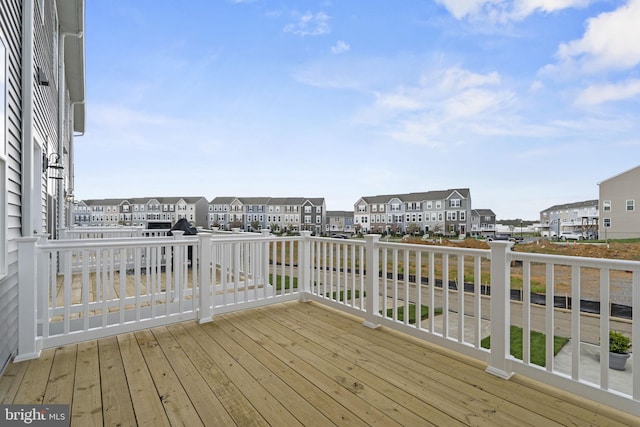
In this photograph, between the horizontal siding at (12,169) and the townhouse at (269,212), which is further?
the townhouse at (269,212)

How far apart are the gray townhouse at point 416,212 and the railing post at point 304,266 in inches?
1052

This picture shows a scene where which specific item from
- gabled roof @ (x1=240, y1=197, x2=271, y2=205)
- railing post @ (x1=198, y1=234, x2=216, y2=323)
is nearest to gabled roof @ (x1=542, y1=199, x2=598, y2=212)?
railing post @ (x1=198, y1=234, x2=216, y2=323)

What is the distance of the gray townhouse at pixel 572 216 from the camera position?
17444mm

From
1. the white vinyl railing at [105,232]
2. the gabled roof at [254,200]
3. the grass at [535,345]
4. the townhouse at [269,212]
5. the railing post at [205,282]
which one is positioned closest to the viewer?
the railing post at [205,282]

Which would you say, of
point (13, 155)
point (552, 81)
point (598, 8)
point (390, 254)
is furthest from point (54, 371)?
point (552, 81)

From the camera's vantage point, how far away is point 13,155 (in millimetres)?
2586

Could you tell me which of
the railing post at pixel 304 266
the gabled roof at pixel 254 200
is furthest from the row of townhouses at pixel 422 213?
the railing post at pixel 304 266

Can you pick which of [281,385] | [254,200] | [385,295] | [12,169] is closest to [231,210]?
[254,200]

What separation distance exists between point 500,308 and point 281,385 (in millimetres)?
1646

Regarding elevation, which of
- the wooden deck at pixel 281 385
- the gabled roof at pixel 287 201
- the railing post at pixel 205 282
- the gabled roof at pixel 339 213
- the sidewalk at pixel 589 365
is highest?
the gabled roof at pixel 287 201

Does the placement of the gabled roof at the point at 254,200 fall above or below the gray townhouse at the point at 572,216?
above

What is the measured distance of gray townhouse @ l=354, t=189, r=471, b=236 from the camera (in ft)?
107

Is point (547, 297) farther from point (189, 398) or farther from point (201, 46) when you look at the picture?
point (201, 46)

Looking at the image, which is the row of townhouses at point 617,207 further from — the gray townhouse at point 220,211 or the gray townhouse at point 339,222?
the gray townhouse at point 220,211
